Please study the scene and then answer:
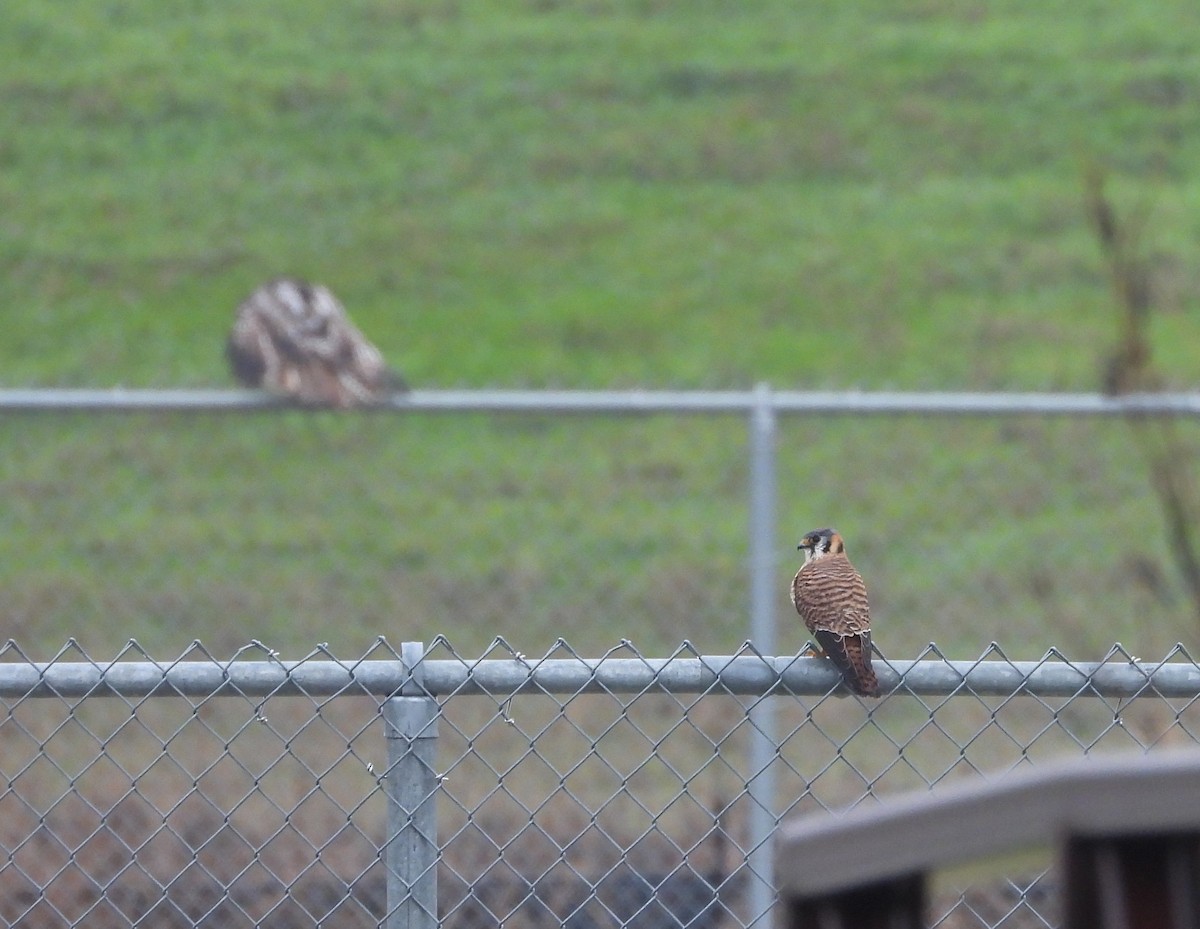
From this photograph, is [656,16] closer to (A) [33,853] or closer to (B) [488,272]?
(B) [488,272]

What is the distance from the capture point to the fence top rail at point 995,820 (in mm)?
1163

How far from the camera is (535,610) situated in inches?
266

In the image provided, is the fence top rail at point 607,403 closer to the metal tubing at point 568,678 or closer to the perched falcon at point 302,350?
the perched falcon at point 302,350

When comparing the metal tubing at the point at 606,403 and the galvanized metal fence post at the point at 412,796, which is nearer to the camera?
the galvanized metal fence post at the point at 412,796

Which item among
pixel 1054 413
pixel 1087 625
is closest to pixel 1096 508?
pixel 1087 625

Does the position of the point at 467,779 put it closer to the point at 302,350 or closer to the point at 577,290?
the point at 302,350

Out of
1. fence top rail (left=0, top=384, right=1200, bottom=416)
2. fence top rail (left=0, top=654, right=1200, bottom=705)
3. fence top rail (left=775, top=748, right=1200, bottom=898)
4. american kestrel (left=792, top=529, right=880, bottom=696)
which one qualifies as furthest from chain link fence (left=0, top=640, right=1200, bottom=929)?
fence top rail (left=775, top=748, right=1200, bottom=898)

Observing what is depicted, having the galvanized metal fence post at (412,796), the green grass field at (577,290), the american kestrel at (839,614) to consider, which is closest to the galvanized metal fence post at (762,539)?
the american kestrel at (839,614)

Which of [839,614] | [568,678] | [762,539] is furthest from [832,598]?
[762,539]

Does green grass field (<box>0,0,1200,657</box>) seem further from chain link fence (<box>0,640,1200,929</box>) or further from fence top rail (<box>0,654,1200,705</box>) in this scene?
fence top rail (<box>0,654,1200,705</box>)

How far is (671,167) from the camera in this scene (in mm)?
11930

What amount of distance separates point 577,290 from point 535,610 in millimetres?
4217

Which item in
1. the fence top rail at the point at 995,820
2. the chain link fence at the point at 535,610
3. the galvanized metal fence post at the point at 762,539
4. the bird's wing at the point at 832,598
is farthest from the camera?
the chain link fence at the point at 535,610

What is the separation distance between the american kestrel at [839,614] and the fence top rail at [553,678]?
0.58 ft
